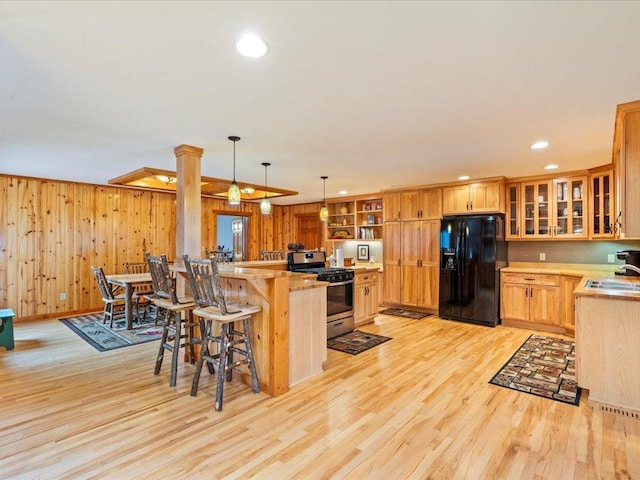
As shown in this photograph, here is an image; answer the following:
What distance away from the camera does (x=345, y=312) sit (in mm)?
4652

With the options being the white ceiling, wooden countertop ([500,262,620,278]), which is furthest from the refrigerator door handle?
the white ceiling

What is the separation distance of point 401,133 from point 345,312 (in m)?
2.50

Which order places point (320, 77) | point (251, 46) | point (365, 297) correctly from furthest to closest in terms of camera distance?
point (365, 297) < point (320, 77) < point (251, 46)

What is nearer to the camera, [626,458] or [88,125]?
[626,458]

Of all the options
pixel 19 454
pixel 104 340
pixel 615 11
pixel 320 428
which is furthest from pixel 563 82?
pixel 104 340

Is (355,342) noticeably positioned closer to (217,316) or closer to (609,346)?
(217,316)

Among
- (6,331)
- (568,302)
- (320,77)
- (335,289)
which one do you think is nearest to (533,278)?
(568,302)

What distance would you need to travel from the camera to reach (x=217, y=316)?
2639mm

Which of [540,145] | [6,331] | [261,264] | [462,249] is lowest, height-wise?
[6,331]

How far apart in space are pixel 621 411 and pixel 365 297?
3.00 metres

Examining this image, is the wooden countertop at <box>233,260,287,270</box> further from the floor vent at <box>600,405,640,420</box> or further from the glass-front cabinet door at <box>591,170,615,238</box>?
the glass-front cabinet door at <box>591,170,615,238</box>

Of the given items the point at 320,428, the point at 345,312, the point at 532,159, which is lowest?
the point at 320,428

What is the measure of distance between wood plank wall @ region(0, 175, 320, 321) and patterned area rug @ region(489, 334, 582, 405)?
6.30 m

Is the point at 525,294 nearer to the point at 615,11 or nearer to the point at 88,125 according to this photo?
the point at 615,11
